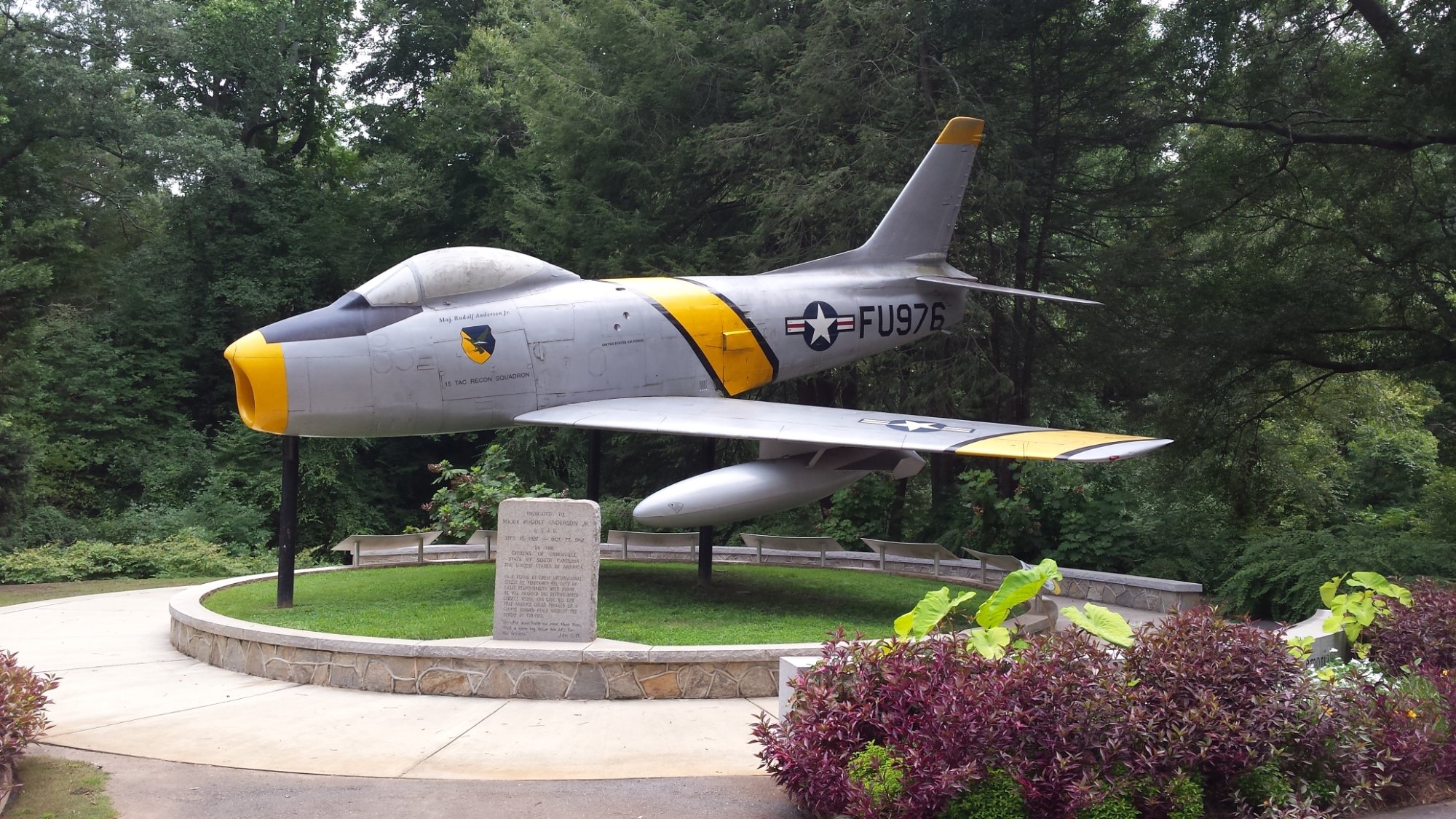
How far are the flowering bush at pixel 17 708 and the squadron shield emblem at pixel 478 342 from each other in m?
5.62

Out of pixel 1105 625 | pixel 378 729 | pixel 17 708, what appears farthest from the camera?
pixel 378 729

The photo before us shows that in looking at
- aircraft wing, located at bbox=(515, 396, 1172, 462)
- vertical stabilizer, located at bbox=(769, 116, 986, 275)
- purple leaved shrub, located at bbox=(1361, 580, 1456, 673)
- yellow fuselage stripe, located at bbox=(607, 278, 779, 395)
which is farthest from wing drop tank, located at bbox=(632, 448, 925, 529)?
purple leaved shrub, located at bbox=(1361, 580, 1456, 673)

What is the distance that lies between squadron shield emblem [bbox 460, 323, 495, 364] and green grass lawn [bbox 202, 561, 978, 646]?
2712 millimetres

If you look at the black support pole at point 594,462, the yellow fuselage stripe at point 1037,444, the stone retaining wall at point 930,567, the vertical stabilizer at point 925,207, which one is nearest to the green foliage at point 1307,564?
the stone retaining wall at point 930,567

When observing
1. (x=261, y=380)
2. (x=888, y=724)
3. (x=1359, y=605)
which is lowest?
(x=888, y=724)

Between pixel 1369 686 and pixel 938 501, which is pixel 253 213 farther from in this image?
pixel 1369 686

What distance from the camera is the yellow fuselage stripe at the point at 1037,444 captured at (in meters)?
9.27

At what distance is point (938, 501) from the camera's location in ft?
61.4

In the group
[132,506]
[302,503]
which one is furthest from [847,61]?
[132,506]

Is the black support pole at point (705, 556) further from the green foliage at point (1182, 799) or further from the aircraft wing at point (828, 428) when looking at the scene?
the green foliage at point (1182, 799)

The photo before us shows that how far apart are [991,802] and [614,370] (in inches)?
304

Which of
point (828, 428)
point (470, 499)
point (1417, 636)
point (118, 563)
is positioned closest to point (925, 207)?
point (828, 428)

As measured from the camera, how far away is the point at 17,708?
586 centimetres

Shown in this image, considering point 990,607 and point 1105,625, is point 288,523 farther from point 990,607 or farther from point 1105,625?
point 1105,625
